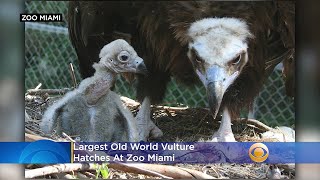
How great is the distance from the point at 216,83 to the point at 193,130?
37 cm

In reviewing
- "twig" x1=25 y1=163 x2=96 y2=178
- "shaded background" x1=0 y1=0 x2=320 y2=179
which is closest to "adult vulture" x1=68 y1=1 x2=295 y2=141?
"shaded background" x1=0 y1=0 x2=320 y2=179

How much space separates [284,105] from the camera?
4.24 m

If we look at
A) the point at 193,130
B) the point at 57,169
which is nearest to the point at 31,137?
the point at 57,169

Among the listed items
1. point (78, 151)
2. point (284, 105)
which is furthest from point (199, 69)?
point (78, 151)

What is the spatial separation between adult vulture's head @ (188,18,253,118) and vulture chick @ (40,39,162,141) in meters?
0.39

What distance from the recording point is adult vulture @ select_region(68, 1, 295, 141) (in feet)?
13.5

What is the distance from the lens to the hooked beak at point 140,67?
13.6 feet

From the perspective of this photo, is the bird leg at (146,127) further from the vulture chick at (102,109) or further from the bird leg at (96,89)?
the bird leg at (96,89)

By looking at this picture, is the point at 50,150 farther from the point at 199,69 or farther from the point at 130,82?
the point at 199,69

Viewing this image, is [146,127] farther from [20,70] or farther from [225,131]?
[20,70]

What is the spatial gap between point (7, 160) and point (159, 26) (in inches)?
51.7

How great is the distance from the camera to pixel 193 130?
424cm

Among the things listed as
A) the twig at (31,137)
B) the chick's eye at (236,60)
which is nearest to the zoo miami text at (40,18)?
the twig at (31,137)

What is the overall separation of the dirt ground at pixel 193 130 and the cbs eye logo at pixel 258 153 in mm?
48
